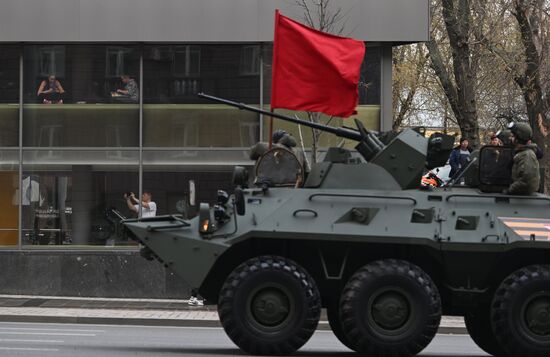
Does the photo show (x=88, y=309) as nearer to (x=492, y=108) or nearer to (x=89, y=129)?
(x=89, y=129)

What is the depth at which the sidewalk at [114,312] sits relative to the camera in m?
15.1

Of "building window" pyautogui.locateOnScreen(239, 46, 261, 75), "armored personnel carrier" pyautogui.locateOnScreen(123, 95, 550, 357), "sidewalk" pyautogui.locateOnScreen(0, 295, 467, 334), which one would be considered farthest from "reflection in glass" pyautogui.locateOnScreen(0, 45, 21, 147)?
"armored personnel carrier" pyautogui.locateOnScreen(123, 95, 550, 357)

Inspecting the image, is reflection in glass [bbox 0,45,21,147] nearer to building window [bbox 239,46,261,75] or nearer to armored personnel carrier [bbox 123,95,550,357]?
building window [bbox 239,46,261,75]

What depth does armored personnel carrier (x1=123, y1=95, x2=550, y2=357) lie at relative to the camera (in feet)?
29.1

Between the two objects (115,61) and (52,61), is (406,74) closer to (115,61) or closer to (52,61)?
(115,61)

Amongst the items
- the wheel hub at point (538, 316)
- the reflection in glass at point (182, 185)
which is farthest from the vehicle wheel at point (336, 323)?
the reflection in glass at point (182, 185)

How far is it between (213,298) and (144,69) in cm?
962

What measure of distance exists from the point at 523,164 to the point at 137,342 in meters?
5.04

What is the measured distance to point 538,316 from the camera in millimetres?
8922

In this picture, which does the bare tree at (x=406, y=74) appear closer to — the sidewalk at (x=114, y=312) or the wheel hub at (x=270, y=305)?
the sidewalk at (x=114, y=312)

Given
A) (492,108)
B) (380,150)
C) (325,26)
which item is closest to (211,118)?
(325,26)

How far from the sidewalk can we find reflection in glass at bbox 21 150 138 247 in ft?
4.18

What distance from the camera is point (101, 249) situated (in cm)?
1839

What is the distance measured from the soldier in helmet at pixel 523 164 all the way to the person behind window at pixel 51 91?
1104cm
